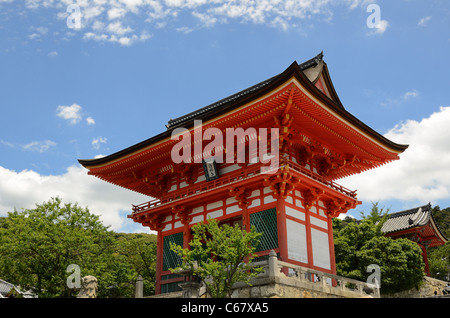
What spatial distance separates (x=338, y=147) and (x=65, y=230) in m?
15.0

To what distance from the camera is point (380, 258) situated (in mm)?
28844

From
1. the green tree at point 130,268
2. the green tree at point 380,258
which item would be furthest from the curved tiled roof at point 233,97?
the green tree at point 380,258

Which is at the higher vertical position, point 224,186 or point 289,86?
point 289,86

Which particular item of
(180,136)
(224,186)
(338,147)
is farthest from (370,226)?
(180,136)

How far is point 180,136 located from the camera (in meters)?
22.5

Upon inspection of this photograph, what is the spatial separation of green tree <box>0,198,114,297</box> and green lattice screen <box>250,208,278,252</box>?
8409 mm

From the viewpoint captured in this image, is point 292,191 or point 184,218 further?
point 184,218

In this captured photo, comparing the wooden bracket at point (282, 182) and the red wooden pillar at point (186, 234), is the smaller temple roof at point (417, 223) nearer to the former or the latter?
the wooden bracket at point (282, 182)

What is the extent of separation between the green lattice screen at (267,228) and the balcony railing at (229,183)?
1.93 meters

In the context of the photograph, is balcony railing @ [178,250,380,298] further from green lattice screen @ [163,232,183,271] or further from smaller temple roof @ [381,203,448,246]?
smaller temple roof @ [381,203,448,246]

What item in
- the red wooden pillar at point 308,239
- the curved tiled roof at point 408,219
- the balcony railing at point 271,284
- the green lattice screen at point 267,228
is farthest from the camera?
Answer: the curved tiled roof at point 408,219

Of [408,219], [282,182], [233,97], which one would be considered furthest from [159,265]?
[408,219]

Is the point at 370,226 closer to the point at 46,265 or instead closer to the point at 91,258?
the point at 91,258

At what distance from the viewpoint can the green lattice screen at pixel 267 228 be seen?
20286 mm
